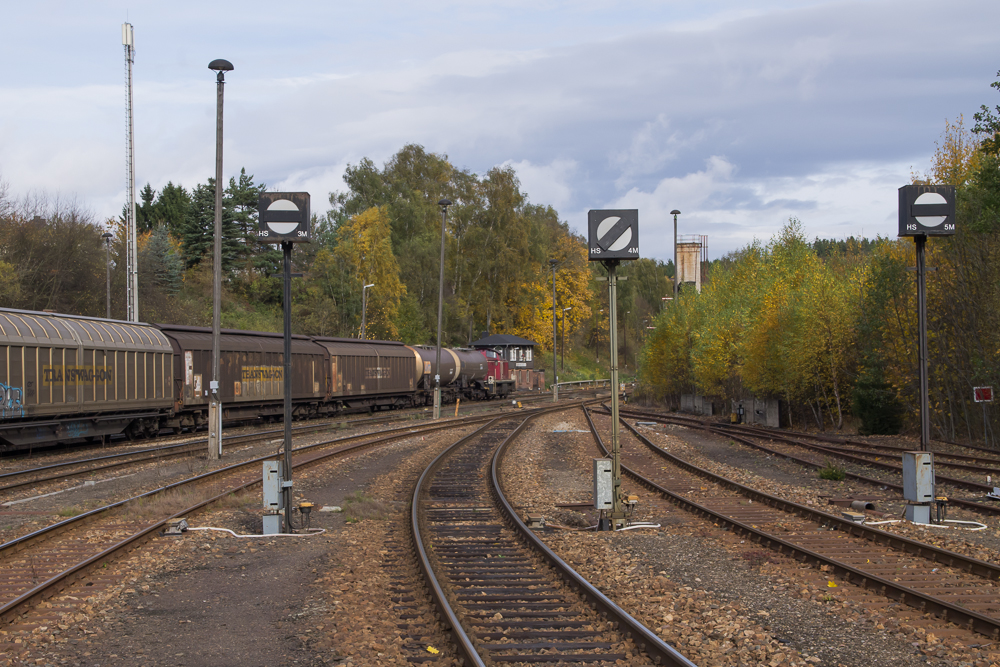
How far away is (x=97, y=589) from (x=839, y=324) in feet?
90.2

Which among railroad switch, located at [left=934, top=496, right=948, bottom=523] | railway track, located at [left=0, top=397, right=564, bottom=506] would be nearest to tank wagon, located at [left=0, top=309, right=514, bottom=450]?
railway track, located at [left=0, top=397, right=564, bottom=506]

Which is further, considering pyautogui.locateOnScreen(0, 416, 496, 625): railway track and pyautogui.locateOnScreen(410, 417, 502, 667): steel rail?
pyautogui.locateOnScreen(0, 416, 496, 625): railway track

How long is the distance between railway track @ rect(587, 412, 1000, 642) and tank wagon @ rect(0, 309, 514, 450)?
14597 mm

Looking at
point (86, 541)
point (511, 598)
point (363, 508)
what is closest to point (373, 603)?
point (511, 598)

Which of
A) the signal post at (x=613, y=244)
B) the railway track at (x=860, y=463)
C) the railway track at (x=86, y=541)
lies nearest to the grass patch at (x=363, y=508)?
the railway track at (x=86, y=541)

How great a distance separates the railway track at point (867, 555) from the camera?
23.4 feet

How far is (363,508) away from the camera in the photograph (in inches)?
492

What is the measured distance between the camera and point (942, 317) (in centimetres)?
2431

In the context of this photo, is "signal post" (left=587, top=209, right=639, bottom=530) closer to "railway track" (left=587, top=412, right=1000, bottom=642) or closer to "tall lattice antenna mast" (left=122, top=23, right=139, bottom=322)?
"railway track" (left=587, top=412, right=1000, bottom=642)

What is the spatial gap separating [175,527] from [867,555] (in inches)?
341

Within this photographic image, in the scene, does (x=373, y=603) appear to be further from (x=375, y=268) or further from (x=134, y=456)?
(x=375, y=268)

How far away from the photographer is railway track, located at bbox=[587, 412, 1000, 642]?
712 centimetres

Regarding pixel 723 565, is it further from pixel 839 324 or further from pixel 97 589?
pixel 839 324

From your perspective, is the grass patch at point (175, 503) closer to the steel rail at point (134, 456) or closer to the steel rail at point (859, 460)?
the steel rail at point (134, 456)
